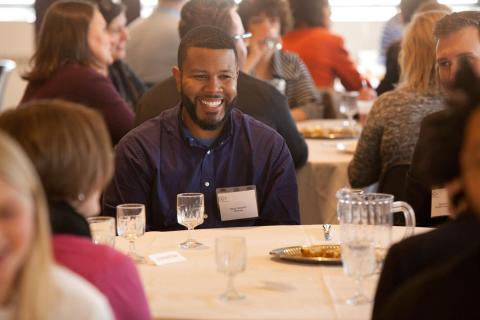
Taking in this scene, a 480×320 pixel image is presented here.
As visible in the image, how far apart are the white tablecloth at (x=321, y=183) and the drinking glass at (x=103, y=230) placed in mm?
2264

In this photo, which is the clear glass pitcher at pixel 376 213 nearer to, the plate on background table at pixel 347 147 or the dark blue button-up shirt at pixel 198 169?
the dark blue button-up shirt at pixel 198 169

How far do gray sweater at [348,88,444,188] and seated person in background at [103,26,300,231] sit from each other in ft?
2.58

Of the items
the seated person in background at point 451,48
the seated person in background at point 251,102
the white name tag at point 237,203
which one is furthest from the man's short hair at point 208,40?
the seated person in background at point 451,48

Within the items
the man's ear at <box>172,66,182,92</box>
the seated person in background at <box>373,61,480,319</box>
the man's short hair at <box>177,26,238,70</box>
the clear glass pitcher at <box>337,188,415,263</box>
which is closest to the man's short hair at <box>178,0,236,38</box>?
the man's ear at <box>172,66,182,92</box>

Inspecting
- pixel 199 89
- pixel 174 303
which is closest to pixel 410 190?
pixel 199 89

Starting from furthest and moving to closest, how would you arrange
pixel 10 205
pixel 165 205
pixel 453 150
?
pixel 165 205
pixel 453 150
pixel 10 205

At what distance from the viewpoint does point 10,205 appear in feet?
5.10

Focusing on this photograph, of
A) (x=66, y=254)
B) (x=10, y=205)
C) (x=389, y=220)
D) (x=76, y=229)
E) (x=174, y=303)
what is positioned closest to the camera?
(x=10, y=205)

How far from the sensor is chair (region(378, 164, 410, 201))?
4.30 m

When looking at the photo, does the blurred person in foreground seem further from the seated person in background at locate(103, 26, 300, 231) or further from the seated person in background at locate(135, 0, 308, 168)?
the seated person in background at locate(103, 26, 300, 231)

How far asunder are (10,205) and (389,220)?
1395 mm

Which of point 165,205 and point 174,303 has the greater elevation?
point 174,303

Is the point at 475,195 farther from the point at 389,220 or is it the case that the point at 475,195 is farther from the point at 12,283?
the point at 389,220

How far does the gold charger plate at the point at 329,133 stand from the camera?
577 cm
